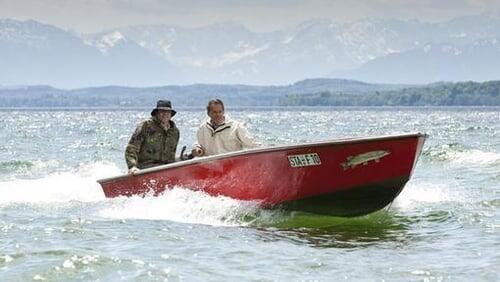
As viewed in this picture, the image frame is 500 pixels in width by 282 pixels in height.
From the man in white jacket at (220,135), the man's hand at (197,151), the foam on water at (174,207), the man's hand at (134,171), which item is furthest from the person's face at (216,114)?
the man's hand at (134,171)

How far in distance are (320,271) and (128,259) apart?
81.0 inches

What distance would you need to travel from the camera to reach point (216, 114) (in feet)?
49.7

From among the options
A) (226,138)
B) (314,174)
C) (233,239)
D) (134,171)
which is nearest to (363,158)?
(314,174)

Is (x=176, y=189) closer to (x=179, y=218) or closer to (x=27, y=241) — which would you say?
(x=179, y=218)

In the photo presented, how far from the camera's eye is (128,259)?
1170 centimetres

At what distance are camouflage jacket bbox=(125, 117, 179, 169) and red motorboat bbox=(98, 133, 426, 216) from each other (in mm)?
1120

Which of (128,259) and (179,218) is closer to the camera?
(128,259)

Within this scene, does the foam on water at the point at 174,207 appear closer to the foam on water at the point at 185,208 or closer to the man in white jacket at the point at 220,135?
the foam on water at the point at 185,208

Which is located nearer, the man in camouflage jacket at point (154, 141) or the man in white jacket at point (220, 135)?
the man in white jacket at point (220, 135)

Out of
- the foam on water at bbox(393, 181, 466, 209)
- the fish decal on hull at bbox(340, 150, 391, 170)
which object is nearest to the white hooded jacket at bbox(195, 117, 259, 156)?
the fish decal on hull at bbox(340, 150, 391, 170)

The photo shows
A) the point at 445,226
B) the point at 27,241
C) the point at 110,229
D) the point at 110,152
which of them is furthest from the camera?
the point at 110,152

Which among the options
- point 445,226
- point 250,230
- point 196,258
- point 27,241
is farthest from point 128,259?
point 445,226

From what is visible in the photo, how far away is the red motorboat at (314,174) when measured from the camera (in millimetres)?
13734

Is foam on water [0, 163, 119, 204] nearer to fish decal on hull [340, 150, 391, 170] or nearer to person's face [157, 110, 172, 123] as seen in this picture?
person's face [157, 110, 172, 123]
